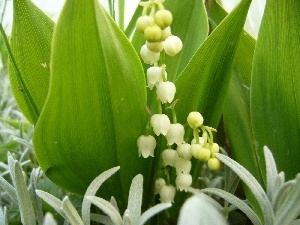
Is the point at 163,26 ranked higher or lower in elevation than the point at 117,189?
higher

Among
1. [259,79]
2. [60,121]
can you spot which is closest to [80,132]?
[60,121]

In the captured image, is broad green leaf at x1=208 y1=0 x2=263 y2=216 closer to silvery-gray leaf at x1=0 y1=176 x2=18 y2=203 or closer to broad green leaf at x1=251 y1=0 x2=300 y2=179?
broad green leaf at x1=251 y1=0 x2=300 y2=179

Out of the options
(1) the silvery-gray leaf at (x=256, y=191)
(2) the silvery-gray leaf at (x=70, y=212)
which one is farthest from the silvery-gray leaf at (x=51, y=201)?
(1) the silvery-gray leaf at (x=256, y=191)

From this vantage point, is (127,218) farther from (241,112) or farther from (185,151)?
(241,112)

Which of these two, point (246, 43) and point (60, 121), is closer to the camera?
point (60, 121)

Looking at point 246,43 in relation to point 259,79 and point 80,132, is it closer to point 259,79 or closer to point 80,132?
point 259,79

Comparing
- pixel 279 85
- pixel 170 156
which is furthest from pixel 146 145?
pixel 279 85

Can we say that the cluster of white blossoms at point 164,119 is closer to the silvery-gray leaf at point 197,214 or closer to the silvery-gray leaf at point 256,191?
the silvery-gray leaf at point 256,191
